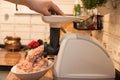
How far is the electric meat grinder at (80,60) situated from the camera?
91 centimetres

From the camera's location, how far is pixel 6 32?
2.59 metres

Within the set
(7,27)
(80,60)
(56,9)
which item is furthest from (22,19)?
(80,60)

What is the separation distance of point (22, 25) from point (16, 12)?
0.15 meters

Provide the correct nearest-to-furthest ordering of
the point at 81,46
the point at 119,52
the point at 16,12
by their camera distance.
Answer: the point at 81,46, the point at 119,52, the point at 16,12

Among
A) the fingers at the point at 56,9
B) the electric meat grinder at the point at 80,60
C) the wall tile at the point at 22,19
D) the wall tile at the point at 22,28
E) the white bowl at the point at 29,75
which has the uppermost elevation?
the wall tile at the point at 22,19

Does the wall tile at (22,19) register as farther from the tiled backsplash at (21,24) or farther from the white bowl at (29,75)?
the white bowl at (29,75)

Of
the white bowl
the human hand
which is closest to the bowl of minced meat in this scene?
the white bowl

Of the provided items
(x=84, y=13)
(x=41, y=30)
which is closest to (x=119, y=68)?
(x=84, y=13)

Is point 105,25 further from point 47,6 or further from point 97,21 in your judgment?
point 47,6

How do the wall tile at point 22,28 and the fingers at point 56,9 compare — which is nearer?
the fingers at point 56,9

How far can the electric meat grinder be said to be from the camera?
2.98ft

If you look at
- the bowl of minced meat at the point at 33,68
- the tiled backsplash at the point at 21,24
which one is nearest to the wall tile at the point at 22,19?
the tiled backsplash at the point at 21,24

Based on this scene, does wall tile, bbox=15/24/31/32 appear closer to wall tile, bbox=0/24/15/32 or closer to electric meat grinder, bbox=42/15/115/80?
wall tile, bbox=0/24/15/32

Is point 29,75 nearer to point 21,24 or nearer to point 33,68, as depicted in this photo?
point 33,68
